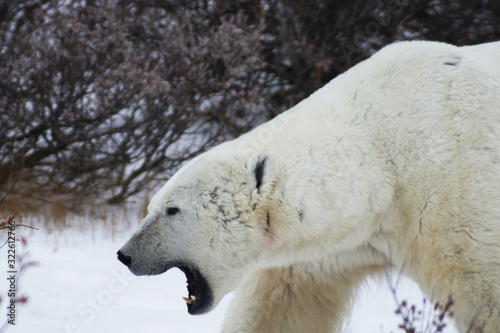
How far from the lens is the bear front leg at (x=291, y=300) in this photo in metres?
2.65

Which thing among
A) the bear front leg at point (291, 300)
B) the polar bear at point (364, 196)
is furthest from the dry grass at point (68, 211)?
the polar bear at point (364, 196)

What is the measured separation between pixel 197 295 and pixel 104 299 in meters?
1.37

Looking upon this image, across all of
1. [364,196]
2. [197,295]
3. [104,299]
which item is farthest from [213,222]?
[104,299]

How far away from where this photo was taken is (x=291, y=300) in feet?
8.74

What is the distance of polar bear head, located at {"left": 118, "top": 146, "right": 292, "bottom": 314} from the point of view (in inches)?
88.5

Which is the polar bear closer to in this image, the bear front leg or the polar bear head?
the polar bear head

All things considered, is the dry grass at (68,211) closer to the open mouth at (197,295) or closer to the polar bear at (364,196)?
the open mouth at (197,295)

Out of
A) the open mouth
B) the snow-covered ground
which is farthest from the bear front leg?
the open mouth

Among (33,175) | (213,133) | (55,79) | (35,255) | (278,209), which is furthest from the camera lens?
(213,133)

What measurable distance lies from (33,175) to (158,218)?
448 centimetres

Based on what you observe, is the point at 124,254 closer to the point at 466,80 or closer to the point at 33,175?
the point at 466,80

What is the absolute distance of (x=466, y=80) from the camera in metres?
2.39

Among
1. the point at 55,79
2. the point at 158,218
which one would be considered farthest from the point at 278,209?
the point at 55,79

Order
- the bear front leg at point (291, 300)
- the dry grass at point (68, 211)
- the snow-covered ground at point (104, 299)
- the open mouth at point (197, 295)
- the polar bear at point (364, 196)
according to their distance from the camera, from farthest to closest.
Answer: the dry grass at point (68, 211)
the snow-covered ground at point (104, 299)
the bear front leg at point (291, 300)
the open mouth at point (197, 295)
the polar bear at point (364, 196)
